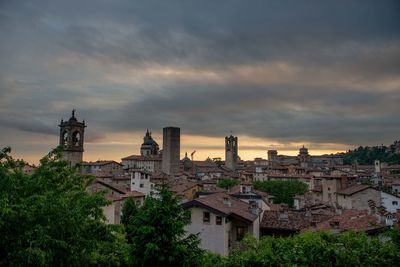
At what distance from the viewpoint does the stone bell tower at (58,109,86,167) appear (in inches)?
1692

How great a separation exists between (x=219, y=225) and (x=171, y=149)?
75.9 metres

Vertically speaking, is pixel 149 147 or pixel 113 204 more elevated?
pixel 149 147

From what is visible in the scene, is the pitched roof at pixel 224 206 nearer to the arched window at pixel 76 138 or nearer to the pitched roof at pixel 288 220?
the pitched roof at pixel 288 220

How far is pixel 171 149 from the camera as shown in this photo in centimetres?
10131

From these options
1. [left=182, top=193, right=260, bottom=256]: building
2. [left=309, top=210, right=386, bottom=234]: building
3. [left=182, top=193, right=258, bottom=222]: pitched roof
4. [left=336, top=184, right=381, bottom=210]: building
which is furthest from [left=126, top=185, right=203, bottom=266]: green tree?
[left=336, top=184, right=381, bottom=210]: building

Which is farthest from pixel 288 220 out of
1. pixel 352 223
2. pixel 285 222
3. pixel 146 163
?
pixel 146 163

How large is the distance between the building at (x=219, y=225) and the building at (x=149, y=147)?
372 feet

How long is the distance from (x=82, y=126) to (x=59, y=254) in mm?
34469

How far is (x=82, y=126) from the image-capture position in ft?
144

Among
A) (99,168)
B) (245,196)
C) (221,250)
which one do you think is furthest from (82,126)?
(99,168)

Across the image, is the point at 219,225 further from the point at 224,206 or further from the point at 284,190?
the point at 284,190

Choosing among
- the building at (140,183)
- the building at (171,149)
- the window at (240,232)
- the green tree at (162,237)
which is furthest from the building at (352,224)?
the building at (171,149)

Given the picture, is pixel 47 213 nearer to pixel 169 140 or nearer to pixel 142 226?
pixel 142 226

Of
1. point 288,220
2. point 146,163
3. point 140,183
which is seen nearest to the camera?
point 288,220
